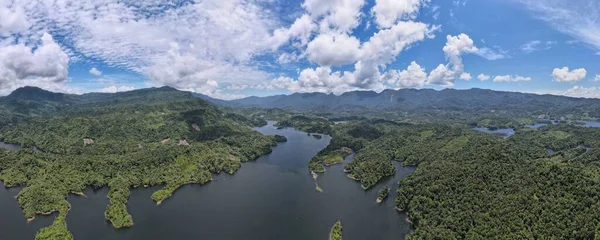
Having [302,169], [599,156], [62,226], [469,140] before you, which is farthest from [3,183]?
[599,156]

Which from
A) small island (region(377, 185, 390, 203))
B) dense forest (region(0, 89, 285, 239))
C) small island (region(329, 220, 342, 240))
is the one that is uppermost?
dense forest (region(0, 89, 285, 239))

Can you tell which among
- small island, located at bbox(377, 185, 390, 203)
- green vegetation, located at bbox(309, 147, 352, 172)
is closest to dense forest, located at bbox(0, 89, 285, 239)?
green vegetation, located at bbox(309, 147, 352, 172)

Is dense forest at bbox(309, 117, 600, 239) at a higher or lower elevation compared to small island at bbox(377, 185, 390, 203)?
higher

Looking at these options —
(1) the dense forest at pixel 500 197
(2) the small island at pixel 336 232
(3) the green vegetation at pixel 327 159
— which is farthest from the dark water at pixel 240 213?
(3) the green vegetation at pixel 327 159

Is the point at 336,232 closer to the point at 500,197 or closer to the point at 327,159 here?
the point at 500,197

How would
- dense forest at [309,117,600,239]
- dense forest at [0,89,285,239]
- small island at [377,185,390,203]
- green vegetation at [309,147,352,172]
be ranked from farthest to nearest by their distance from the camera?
1. green vegetation at [309,147,352,172]
2. small island at [377,185,390,203]
3. dense forest at [0,89,285,239]
4. dense forest at [309,117,600,239]

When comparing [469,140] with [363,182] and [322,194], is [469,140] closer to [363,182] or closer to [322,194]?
[363,182]

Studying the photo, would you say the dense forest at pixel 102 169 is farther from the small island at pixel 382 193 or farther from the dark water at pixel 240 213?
the small island at pixel 382 193

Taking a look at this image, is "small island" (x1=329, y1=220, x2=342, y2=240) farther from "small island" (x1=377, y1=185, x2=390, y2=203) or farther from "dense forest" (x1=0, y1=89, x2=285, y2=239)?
"dense forest" (x1=0, y1=89, x2=285, y2=239)
